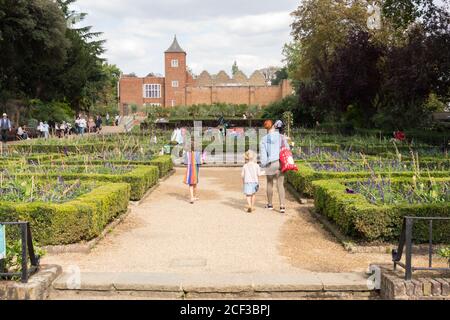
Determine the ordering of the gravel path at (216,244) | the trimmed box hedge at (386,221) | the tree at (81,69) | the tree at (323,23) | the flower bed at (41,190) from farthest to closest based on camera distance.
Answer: the tree at (81,69) → the tree at (323,23) → the flower bed at (41,190) → the trimmed box hedge at (386,221) → the gravel path at (216,244)

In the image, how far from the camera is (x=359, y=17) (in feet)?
114

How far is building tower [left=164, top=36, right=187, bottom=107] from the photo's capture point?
70250mm

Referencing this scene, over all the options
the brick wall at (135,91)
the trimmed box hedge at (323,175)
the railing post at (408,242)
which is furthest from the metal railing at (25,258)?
the brick wall at (135,91)

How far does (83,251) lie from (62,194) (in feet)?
→ 5.12

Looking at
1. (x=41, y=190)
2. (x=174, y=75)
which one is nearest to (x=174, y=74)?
(x=174, y=75)

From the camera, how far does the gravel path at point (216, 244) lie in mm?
6051

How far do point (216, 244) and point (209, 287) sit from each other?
6.24ft

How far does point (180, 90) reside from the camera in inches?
2756

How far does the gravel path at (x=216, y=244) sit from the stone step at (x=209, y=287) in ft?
1.58

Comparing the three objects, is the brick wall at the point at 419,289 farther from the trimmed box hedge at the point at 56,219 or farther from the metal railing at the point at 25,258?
the trimmed box hedge at the point at 56,219

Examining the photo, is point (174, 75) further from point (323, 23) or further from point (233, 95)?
point (323, 23)

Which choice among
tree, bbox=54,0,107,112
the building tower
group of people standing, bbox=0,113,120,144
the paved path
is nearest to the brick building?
the building tower

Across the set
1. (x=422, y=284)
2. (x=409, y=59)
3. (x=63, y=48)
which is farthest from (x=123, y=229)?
(x=63, y=48)

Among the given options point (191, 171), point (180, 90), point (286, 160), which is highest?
point (180, 90)
